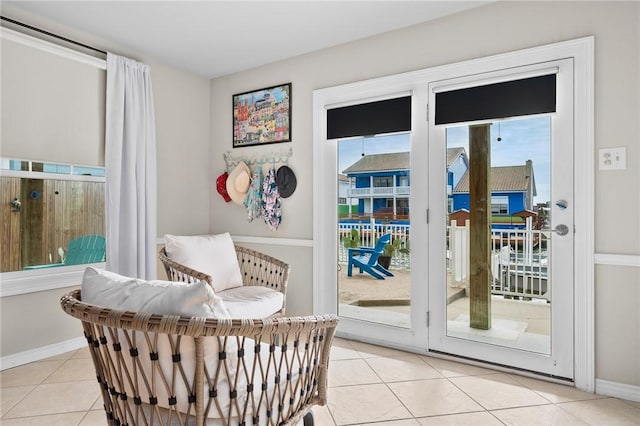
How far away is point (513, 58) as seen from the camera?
2545 mm

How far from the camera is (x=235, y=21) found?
9.47 ft

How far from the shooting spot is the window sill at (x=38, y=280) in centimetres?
265

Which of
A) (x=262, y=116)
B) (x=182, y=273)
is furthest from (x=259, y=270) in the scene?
(x=262, y=116)

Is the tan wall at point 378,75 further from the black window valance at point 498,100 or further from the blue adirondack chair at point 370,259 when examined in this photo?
the blue adirondack chair at point 370,259

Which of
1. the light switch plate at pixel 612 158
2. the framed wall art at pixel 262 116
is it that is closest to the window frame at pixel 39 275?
the framed wall art at pixel 262 116

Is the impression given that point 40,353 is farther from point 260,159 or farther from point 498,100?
point 498,100

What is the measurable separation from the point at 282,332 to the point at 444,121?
212 cm

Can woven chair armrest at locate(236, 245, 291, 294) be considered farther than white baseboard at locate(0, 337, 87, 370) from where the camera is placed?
Yes

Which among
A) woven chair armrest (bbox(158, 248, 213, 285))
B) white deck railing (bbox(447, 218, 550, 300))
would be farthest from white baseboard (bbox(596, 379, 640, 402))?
woven chair armrest (bbox(158, 248, 213, 285))

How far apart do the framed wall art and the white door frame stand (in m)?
0.35

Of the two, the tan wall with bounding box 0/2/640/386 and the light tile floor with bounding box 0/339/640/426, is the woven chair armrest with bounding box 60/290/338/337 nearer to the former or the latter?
the light tile floor with bounding box 0/339/640/426

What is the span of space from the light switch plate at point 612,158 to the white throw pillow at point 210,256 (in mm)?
2571

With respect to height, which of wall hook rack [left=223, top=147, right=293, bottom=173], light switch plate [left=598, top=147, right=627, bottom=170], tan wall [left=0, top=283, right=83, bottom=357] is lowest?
tan wall [left=0, top=283, right=83, bottom=357]

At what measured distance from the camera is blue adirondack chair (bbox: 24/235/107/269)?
3.05m
